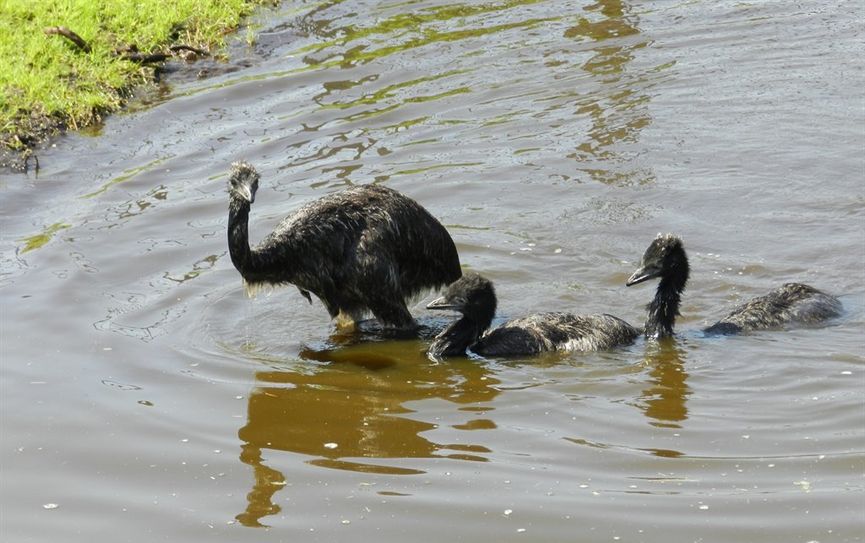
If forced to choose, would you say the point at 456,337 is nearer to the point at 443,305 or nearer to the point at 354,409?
the point at 443,305

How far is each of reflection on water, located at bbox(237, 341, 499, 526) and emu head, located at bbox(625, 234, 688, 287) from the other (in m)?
1.52

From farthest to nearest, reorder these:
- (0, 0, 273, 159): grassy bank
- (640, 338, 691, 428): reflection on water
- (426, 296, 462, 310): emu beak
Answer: (0, 0, 273, 159): grassy bank → (426, 296, 462, 310): emu beak → (640, 338, 691, 428): reflection on water

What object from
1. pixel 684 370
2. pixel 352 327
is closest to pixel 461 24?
pixel 352 327

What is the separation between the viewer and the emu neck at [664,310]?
34.4ft

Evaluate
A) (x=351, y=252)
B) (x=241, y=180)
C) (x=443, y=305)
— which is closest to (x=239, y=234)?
(x=241, y=180)

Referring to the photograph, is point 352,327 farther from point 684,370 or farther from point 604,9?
point 604,9

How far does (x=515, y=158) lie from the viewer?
13992mm

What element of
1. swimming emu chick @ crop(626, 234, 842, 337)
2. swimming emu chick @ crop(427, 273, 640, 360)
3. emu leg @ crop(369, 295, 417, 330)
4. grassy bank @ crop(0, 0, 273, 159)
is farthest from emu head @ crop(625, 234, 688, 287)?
grassy bank @ crop(0, 0, 273, 159)

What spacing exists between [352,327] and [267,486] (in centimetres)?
321

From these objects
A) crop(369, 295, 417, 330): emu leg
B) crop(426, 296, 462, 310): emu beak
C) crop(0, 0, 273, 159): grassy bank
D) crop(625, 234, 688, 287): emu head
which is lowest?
crop(369, 295, 417, 330): emu leg

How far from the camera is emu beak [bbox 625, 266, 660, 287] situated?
10.6m

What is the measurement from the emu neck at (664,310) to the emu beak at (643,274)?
0.13 metres

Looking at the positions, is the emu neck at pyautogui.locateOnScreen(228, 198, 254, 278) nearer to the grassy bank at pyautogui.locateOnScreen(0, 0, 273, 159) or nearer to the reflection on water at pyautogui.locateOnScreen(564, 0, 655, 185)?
the reflection on water at pyautogui.locateOnScreen(564, 0, 655, 185)

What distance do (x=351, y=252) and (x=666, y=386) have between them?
8.69 feet
